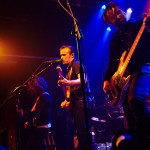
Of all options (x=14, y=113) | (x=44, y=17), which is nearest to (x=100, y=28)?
(x=44, y=17)

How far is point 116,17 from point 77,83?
1709mm

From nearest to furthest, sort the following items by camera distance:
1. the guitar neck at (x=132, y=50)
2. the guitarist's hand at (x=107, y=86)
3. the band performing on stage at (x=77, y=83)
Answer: the band performing on stage at (x=77, y=83) < the guitar neck at (x=132, y=50) < the guitarist's hand at (x=107, y=86)

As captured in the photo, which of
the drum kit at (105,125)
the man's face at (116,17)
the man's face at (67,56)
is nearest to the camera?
the man's face at (116,17)

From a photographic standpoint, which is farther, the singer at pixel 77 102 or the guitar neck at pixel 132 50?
the singer at pixel 77 102

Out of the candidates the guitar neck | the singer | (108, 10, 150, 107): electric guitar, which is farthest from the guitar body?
the singer

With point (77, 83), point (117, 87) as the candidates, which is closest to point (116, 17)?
point (117, 87)

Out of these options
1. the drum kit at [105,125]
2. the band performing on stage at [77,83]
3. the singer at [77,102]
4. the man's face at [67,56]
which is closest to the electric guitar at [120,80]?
the band performing on stage at [77,83]

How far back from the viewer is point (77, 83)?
4.12m

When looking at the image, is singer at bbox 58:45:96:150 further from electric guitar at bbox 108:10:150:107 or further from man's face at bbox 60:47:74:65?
electric guitar at bbox 108:10:150:107

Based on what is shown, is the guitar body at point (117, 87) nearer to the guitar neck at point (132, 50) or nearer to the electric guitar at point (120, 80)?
the electric guitar at point (120, 80)

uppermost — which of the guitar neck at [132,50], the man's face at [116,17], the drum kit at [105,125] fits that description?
the man's face at [116,17]

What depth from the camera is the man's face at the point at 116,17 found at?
3.23 meters

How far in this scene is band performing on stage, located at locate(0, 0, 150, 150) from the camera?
2320mm

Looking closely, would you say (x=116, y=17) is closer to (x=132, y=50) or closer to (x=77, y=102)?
(x=132, y=50)
